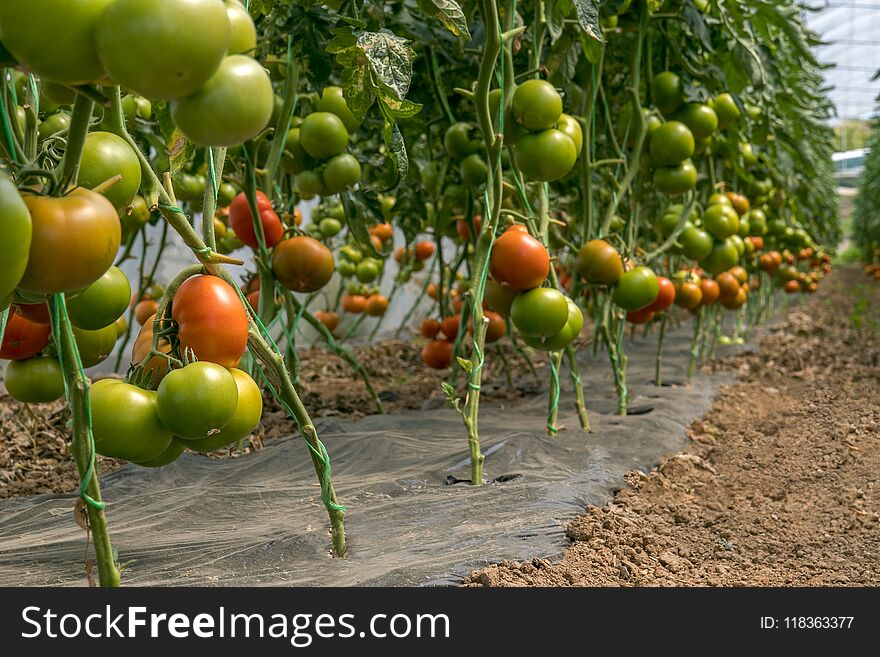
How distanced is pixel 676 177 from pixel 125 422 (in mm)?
1758

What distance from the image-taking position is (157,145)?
2.07 m

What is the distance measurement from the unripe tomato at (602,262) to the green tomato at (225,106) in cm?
149

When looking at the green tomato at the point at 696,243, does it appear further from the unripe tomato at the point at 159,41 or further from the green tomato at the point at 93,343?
the unripe tomato at the point at 159,41

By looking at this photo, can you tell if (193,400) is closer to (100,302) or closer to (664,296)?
(100,302)

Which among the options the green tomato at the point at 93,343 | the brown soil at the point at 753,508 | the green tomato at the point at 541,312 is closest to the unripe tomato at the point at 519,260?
the green tomato at the point at 541,312

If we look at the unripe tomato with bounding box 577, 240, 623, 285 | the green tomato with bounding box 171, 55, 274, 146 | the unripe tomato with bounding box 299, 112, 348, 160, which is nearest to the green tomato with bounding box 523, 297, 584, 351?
the unripe tomato with bounding box 577, 240, 623, 285

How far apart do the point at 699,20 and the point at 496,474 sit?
1.38 m

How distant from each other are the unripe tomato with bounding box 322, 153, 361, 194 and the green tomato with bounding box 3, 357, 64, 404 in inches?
36.8

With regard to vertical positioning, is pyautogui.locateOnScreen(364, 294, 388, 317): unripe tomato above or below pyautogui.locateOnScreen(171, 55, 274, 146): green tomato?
below

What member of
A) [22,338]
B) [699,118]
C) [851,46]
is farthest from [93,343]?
[851,46]

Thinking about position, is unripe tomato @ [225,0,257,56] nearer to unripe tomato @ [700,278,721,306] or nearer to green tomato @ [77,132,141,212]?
green tomato @ [77,132,141,212]

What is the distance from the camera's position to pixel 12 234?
1.83 feet

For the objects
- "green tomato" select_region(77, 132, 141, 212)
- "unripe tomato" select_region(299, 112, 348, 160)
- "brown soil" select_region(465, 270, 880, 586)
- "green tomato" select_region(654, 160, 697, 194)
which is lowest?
"brown soil" select_region(465, 270, 880, 586)

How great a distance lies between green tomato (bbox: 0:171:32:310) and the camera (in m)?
0.55
